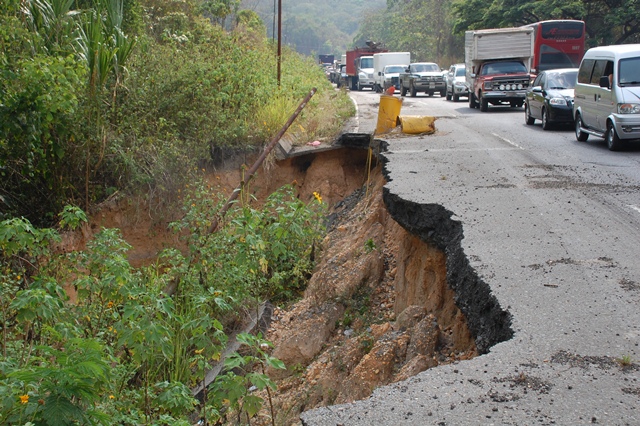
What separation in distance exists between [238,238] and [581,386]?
518 cm

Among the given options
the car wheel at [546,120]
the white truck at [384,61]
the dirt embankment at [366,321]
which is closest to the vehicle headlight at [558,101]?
the car wheel at [546,120]

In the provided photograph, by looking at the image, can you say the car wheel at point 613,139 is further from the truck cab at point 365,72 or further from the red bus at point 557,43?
the truck cab at point 365,72

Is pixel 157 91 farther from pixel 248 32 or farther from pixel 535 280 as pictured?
pixel 248 32

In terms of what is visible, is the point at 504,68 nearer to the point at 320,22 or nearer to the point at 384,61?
the point at 384,61

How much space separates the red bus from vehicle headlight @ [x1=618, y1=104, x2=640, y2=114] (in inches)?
801

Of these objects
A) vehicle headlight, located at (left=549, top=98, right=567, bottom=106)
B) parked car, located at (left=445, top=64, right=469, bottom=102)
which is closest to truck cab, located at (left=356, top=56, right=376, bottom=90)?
parked car, located at (left=445, top=64, right=469, bottom=102)

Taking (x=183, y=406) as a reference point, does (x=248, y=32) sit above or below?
above

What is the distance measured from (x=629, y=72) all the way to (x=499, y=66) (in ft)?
37.8

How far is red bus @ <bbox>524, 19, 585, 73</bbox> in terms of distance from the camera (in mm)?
32344

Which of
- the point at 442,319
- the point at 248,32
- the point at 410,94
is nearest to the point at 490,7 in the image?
the point at 410,94

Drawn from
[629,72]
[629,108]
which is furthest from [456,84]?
[629,108]

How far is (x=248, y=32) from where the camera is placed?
104 ft

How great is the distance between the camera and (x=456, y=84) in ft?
103

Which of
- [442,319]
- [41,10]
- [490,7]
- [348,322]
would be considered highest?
[490,7]
